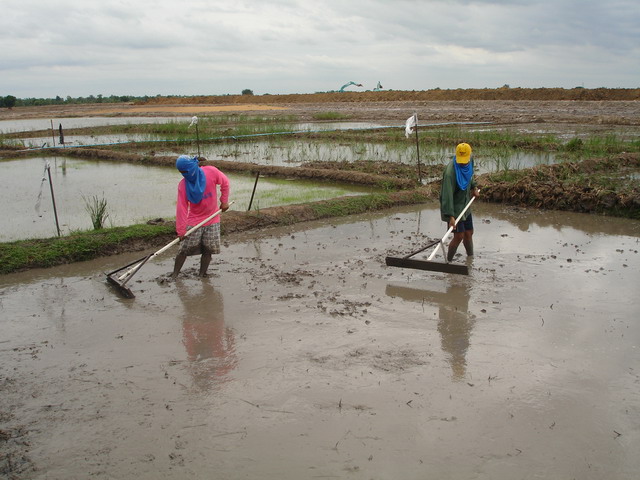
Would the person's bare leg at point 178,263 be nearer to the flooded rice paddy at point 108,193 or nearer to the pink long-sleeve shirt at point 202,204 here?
the pink long-sleeve shirt at point 202,204

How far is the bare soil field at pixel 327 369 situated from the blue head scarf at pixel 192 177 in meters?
0.80

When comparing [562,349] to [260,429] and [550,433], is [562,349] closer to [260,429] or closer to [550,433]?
[550,433]

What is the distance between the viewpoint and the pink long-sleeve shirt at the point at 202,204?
202 inches

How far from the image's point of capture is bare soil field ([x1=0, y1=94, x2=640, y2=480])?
2652 mm

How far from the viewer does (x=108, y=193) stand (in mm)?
9227

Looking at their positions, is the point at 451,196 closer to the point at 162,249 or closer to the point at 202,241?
the point at 202,241

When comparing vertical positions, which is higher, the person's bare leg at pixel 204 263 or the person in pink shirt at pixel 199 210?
the person in pink shirt at pixel 199 210

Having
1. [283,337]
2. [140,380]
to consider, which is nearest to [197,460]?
[140,380]

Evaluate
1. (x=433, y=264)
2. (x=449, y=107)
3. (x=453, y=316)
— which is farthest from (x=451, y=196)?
(x=449, y=107)

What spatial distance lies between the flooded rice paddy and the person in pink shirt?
2.03 metres

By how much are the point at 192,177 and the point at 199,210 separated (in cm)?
34

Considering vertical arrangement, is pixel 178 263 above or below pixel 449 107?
below

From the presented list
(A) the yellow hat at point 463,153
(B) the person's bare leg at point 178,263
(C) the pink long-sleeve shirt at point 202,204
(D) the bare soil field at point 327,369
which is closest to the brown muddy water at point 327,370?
(D) the bare soil field at point 327,369

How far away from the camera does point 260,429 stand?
9.38 feet
